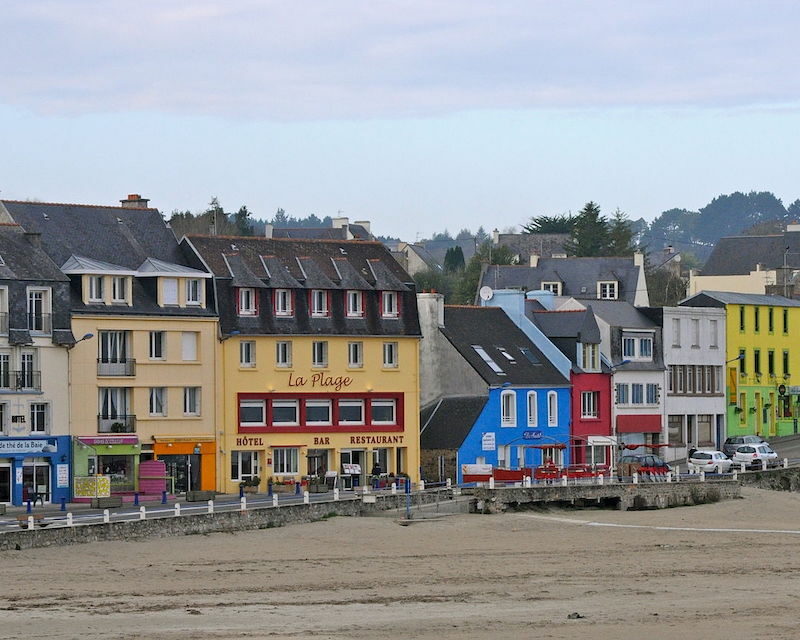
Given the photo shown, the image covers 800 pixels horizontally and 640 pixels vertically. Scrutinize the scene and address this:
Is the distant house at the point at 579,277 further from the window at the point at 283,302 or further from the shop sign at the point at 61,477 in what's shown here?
the shop sign at the point at 61,477

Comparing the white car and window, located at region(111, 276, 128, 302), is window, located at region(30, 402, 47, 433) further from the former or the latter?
the white car

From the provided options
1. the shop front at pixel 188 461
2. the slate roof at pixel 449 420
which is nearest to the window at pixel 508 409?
the slate roof at pixel 449 420

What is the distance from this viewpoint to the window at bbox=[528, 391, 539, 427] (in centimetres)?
8462

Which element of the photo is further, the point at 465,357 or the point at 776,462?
the point at 776,462

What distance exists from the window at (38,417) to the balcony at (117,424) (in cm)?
223

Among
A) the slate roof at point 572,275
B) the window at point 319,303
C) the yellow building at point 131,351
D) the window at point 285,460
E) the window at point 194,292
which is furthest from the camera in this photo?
the slate roof at point 572,275

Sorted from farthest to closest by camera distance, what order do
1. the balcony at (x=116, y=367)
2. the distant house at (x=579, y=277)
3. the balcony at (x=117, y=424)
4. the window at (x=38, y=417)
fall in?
the distant house at (x=579, y=277), the balcony at (x=116, y=367), the balcony at (x=117, y=424), the window at (x=38, y=417)

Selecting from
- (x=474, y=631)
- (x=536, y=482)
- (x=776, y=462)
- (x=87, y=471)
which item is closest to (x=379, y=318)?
(x=536, y=482)

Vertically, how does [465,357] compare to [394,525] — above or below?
above

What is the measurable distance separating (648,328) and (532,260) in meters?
42.5

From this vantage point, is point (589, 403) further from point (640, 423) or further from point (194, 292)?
point (194, 292)

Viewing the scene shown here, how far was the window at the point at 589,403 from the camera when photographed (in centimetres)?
8812

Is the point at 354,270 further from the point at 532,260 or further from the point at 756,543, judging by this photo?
the point at 532,260

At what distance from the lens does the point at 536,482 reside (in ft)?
250
